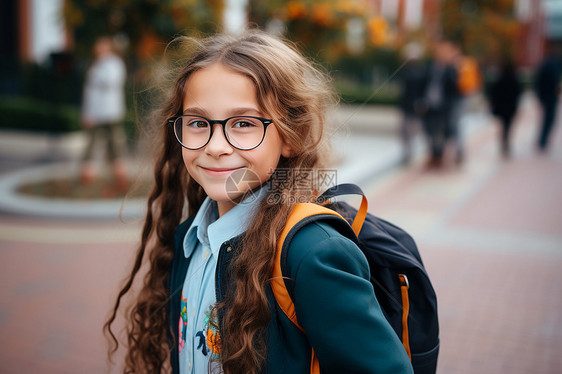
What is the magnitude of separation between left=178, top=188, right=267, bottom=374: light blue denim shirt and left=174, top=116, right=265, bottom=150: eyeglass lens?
0.15m

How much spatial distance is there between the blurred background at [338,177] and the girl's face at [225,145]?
28 centimetres

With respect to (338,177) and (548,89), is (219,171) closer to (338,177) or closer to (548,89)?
(338,177)

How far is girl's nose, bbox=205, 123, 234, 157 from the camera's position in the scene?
1358 mm

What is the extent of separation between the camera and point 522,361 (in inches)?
136

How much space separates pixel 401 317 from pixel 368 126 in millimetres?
14638

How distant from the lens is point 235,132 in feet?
4.49

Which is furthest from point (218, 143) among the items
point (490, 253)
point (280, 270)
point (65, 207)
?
point (65, 207)

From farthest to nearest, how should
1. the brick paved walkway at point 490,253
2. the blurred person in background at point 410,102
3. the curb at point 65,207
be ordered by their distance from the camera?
the blurred person in background at point 410,102 < the curb at point 65,207 < the brick paved walkway at point 490,253

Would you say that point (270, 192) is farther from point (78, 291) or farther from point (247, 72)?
point (78, 291)

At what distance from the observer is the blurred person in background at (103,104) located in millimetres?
7691

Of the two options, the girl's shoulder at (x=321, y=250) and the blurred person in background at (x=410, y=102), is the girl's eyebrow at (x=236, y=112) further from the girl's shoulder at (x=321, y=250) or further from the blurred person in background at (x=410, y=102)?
the blurred person in background at (x=410, y=102)

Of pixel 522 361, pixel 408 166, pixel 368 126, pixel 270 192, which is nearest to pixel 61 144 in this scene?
pixel 408 166

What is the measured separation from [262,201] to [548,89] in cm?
1254

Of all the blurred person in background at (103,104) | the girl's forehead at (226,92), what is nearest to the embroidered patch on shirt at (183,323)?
the girl's forehead at (226,92)
